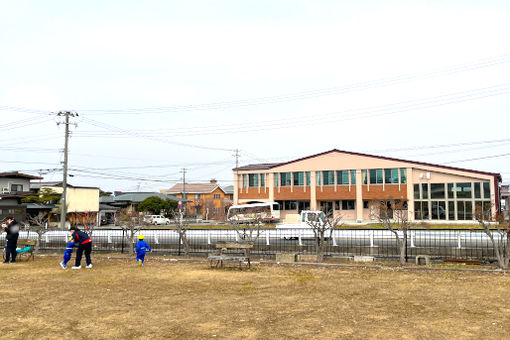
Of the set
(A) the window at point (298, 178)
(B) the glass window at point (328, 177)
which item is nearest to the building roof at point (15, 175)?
(A) the window at point (298, 178)

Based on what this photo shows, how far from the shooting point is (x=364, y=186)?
4900cm

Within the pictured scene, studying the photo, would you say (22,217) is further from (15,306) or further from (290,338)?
(290,338)

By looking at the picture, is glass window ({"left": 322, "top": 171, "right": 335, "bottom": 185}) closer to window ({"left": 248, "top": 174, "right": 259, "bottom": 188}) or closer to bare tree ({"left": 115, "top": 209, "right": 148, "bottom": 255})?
window ({"left": 248, "top": 174, "right": 259, "bottom": 188})

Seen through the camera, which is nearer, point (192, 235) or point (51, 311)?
point (51, 311)

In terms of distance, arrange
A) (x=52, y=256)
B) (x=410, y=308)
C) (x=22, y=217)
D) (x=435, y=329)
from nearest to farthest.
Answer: (x=435, y=329) → (x=410, y=308) → (x=52, y=256) → (x=22, y=217)

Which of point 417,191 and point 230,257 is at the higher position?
point 417,191

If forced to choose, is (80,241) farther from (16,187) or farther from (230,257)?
(16,187)

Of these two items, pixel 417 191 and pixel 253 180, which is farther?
pixel 253 180

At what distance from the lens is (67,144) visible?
35.3 m

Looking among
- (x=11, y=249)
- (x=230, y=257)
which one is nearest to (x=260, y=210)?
(x=11, y=249)

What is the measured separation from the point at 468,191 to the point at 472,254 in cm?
3077

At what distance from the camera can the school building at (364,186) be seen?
1703 inches

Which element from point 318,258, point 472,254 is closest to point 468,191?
point 472,254

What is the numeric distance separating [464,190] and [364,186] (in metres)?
10.6
